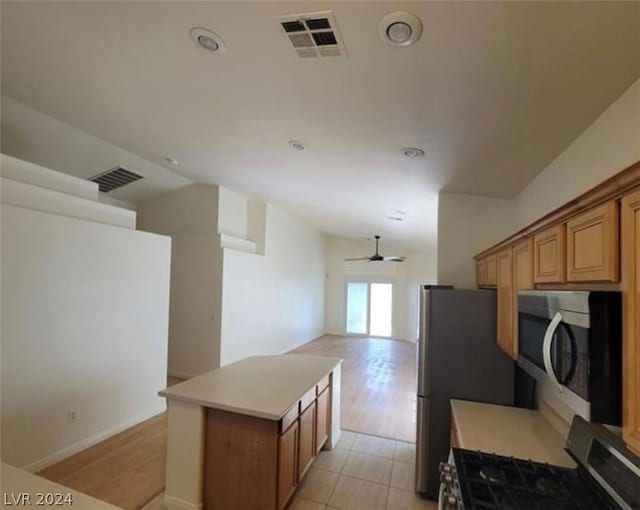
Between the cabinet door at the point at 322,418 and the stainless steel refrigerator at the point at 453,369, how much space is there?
87 centimetres

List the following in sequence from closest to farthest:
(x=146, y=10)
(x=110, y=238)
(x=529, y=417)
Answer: (x=146, y=10), (x=529, y=417), (x=110, y=238)

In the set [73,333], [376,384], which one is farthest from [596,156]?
[376,384]

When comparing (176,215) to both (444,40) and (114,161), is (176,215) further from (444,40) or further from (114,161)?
(444,40)

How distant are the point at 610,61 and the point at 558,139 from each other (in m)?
0.79

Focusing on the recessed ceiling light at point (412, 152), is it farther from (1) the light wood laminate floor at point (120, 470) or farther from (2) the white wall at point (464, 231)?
(1) the light wood laminate floor at point (120, 470)

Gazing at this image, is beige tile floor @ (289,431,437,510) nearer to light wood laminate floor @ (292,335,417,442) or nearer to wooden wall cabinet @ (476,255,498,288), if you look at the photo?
light wood laminate floor @ (292,335,417,442)

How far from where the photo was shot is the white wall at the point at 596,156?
150 cm

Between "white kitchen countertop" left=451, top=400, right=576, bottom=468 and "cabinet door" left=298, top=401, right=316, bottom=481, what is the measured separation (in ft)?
3.68

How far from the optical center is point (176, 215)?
19.9ft

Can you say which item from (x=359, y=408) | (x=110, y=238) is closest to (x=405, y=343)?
(x=359, y=408)

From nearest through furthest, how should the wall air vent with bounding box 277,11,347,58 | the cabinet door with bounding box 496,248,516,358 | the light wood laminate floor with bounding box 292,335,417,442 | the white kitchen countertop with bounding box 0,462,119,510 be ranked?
1. the white kitchen countertop with bounding box 0,462,119,510
2. the wall air vent with bounding box 277,11,347,58
3. the cabinet door with bounding box 496,248,516,358
4. the light wood laminate floor with bounding box 292,335,417,442

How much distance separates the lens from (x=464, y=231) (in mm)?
3732

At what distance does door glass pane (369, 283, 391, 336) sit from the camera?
1020 centimetres

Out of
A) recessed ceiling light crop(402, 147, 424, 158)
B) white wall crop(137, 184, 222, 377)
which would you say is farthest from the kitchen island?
white wall crop(137, 184, 222, 377)
